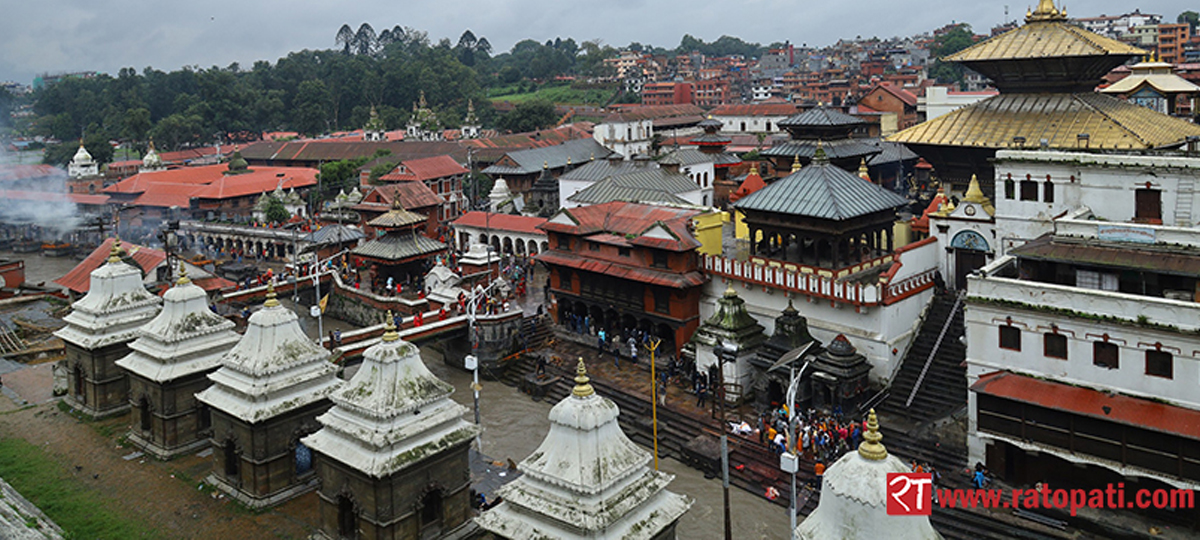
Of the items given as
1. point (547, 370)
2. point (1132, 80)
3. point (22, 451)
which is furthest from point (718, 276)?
point (1132, 80)

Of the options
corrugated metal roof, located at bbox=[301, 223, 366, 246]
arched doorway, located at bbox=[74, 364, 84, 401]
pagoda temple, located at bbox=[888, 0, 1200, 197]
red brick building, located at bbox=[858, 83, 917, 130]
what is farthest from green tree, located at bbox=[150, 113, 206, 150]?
pagoda temple, located at bbox=[888, 0, 1200, 197]

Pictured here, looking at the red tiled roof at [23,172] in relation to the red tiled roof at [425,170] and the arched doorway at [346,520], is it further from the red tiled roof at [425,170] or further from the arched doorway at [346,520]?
the arched doorway at [346,520]

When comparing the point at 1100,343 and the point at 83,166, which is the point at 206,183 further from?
the point at 1100,343

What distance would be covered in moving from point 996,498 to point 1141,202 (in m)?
Answer: 11.0

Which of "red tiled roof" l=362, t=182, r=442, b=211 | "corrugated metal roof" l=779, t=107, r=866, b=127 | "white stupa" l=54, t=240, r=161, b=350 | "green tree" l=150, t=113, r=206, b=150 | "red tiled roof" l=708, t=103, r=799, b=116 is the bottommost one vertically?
"white stupa" l=54, t=240, r=161, b=350

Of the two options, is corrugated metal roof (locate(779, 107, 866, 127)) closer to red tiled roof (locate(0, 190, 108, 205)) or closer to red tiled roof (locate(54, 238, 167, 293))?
red tiled roof (locate(54, 238, 167, 293))

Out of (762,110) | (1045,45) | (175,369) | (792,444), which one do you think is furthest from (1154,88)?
(762,110)

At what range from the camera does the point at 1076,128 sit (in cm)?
3123

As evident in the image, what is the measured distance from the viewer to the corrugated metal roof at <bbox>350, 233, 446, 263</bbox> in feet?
148

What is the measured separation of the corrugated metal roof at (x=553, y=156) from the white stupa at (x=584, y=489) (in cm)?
5496

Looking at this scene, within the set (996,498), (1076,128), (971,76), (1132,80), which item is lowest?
(996,498)

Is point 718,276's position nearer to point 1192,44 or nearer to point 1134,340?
point 1134,340

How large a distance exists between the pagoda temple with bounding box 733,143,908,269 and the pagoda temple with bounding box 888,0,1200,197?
379cm

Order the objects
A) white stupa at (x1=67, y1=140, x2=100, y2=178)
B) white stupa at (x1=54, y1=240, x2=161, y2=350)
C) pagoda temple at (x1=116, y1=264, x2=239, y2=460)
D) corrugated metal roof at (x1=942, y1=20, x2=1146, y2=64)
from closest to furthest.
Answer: pagoda temple at (x1=116, y1=264, x2=239, y2=460), white stupa at (x1=54, y1=240, x2=161, y2=350), corrugated metal roof at (x1=942, y1=20, x2=1146, y2=64), white stupa at (x1=67, y1=140, x2=100, y2=178)
